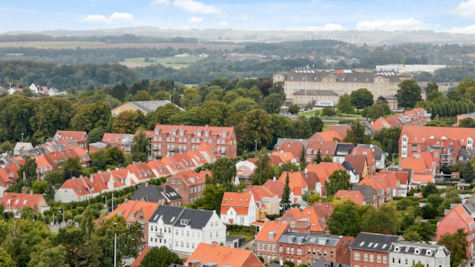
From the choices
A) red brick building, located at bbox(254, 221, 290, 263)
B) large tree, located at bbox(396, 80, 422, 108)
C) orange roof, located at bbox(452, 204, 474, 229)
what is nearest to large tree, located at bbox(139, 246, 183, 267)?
red brick building, located at bbox(254, 221, 290, 263)

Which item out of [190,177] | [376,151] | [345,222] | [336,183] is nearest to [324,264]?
[345,222]

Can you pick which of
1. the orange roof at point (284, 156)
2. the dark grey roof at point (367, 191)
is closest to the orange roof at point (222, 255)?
the dark grey roof at point (367, 191)

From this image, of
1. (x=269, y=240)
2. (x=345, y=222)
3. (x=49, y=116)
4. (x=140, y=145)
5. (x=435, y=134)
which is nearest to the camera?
(x=269, y=240)

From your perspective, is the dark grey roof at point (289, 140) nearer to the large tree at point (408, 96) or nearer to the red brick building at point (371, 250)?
the large tree at point (408, 96)

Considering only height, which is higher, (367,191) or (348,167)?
(367,191)

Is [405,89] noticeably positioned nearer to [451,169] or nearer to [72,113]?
[451,169]

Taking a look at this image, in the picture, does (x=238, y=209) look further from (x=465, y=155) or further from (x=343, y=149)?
(x=465, y=155)
